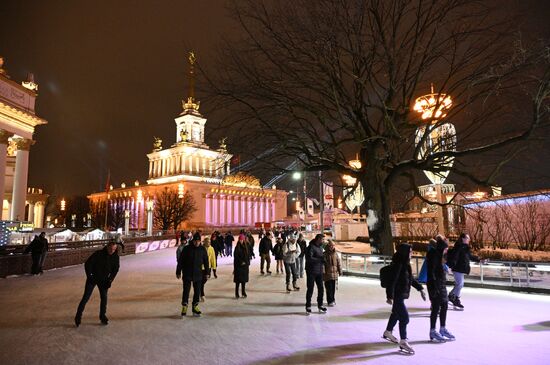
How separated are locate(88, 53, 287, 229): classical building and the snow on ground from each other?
247 ft

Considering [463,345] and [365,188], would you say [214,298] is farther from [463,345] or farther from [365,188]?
[365,188]

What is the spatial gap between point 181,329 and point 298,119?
37.9 ft

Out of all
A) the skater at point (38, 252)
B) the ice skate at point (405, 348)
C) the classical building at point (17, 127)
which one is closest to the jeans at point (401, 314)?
the ice skate at point (405, 348)

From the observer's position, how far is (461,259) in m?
9.05

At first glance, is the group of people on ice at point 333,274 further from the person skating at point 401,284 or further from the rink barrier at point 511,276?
the rink barrier at point 511,276

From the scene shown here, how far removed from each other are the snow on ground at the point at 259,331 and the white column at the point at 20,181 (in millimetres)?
23965

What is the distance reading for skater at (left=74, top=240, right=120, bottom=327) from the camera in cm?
779

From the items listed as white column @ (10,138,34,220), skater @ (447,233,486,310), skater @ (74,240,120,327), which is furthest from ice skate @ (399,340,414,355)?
white column @ (10,138,34,220)

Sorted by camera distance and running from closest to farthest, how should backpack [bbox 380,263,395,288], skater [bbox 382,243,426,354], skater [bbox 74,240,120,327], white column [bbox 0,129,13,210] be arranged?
skater [bbox 382,243,426,354], backpack [bbox 380,263,395,288], skater [bbox 74,240,120,327], white column [bbox 0,129,13,210]

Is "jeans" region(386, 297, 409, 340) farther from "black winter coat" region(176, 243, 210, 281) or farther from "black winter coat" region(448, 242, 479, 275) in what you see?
"black winter coat" region(176, 243, 210, 281)

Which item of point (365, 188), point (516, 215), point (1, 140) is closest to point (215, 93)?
point (365, 188)

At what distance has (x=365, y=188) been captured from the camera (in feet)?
58.4

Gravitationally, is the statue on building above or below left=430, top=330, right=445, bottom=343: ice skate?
above

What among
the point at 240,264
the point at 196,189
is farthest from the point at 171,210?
the point at 240,264
